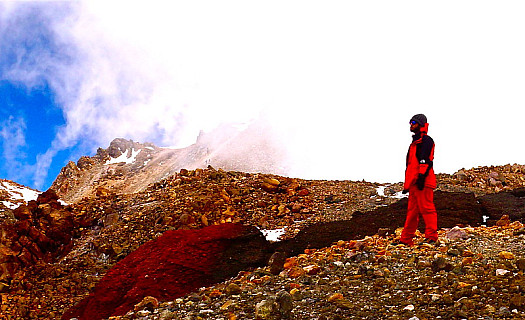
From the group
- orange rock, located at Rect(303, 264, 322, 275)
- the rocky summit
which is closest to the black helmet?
the rocky summit

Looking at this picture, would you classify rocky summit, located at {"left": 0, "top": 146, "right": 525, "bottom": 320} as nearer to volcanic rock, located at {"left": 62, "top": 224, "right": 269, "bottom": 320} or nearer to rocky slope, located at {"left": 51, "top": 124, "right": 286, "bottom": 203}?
volcanic rock, located at {"left": 62, "top": 224, "right": 269, "bottom": 320}

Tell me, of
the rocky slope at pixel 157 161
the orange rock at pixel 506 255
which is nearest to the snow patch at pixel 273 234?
the orange rock at pixel 506 255

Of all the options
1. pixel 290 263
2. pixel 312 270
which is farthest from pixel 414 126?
pixel 290 263

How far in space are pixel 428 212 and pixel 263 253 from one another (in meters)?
5.59

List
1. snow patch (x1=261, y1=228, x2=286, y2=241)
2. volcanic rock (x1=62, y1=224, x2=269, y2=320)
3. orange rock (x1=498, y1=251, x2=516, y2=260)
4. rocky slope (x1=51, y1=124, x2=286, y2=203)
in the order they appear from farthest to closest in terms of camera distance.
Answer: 1. rocky slope (x1=51, y1=124, x2=286, y2=203)
2. snow patch (x1=261, y1=228, x2=286, y2=241)
3. volcanic rock (x1=62, y1=224, x2=269, y2=320)
4. orange rock (x1=498, y1=251, x2=516, y2=260)

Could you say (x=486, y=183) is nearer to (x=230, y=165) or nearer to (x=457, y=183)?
(x=457, y=183)

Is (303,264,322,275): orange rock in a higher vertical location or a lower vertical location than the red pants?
lower

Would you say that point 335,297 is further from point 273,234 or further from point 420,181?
point 273,234

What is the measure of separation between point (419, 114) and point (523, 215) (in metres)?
7.85

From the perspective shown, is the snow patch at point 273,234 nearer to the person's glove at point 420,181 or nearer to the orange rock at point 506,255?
the person's glove at point 420,181

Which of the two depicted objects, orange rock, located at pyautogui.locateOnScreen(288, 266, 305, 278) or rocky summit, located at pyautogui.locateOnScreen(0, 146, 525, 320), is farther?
orange rock, located at pyautogui.locateOnScreen(288, 266, 305, 278)

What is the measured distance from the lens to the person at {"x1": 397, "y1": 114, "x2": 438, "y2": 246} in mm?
8469

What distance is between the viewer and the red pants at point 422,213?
336 inches

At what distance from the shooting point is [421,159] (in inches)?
335
